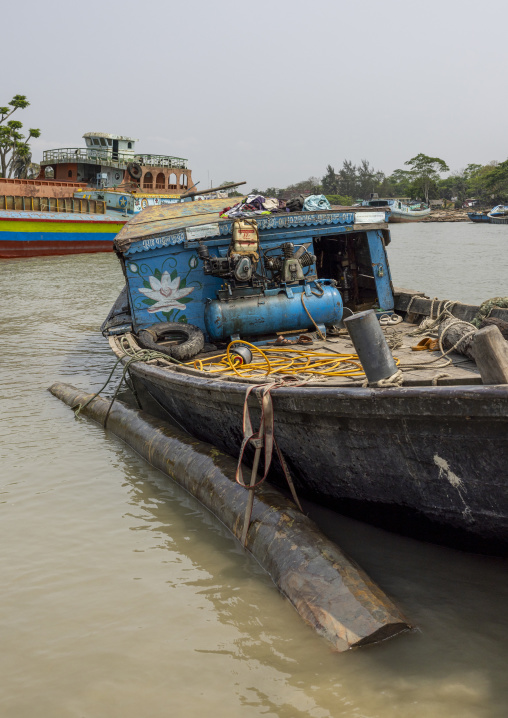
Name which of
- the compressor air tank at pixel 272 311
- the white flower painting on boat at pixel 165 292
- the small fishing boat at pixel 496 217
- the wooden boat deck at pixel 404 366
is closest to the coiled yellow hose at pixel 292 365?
the wooden boat deck at pixel 404 366

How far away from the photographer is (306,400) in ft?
13.5

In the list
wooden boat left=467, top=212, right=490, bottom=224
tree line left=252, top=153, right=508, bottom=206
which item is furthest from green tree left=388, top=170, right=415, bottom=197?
wooden boat left=467, top=212, right=490, bottom=224

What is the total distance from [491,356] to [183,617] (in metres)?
2.38

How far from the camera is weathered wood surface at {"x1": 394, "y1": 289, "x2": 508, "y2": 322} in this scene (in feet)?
21.1

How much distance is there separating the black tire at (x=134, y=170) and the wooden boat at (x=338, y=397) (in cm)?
2607

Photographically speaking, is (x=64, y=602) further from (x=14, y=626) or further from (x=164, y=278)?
(x=164, y=278)

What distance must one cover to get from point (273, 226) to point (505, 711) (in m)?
5.70

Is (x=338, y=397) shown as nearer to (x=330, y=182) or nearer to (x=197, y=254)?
(x=197, y=254)

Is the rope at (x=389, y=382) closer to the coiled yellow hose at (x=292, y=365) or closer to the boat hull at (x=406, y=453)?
the boat hull at (x=406, y=453)

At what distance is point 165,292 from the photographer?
7.55 metres

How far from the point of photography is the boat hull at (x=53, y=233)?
1065 inches

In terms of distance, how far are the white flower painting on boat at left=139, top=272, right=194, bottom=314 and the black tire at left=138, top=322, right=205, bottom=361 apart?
26 centimetres

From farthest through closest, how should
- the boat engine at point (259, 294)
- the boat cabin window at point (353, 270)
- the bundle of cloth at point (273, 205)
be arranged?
the boat cabin window at point (353, 270), the bundle of cloth at point (273, 205), the boat engine at point (259, 294)

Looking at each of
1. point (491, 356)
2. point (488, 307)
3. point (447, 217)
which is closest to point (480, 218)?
point (447, 217)
